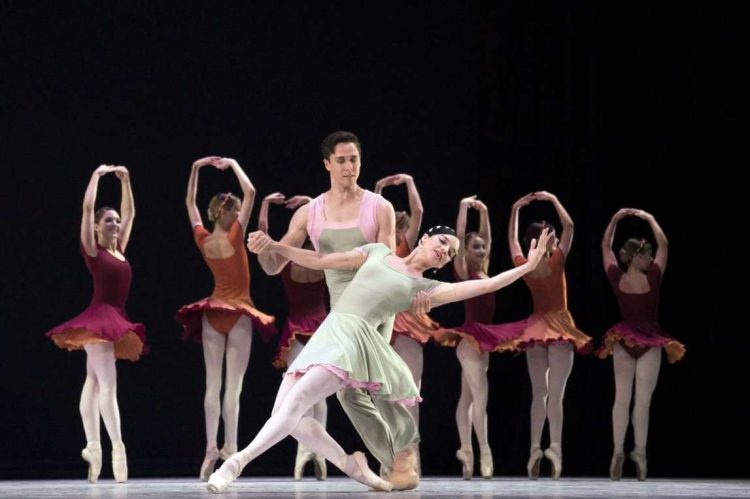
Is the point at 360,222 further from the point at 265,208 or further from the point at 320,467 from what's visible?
the point at 320,467

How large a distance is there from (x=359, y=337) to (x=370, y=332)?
0.07 m

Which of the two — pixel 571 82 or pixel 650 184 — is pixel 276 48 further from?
pixel 650 184

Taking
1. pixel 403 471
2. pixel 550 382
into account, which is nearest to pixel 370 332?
pixel 403 471

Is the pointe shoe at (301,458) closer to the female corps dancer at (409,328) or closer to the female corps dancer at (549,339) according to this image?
the female corps dancer at (409,328)

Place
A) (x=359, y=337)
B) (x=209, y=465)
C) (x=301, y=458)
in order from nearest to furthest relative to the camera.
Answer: (x=359, y=337) < (x=209, y=465) < (x=301, y=458)

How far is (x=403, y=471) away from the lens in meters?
5.53

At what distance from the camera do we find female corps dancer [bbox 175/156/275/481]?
745cm

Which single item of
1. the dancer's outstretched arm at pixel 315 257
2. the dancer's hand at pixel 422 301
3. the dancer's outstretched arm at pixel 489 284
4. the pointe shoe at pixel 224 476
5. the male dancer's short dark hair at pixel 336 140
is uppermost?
the male dancer's short dark hair at pixel 336 140

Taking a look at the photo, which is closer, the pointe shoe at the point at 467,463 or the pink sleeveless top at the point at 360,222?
the pink sleeveless top at the point at 360,222

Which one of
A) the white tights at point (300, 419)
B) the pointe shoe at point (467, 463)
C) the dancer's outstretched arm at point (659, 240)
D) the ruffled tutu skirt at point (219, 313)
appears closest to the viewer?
the white tights at point (300, 419)

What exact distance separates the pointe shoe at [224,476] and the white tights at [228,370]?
8.16 ft

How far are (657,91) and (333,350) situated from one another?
15.5 feet

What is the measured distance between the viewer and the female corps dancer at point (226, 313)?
745 centimetres

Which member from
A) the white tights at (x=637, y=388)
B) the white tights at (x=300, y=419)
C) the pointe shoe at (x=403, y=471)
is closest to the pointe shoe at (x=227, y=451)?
the pointe shoe at (x=403, y=471)
